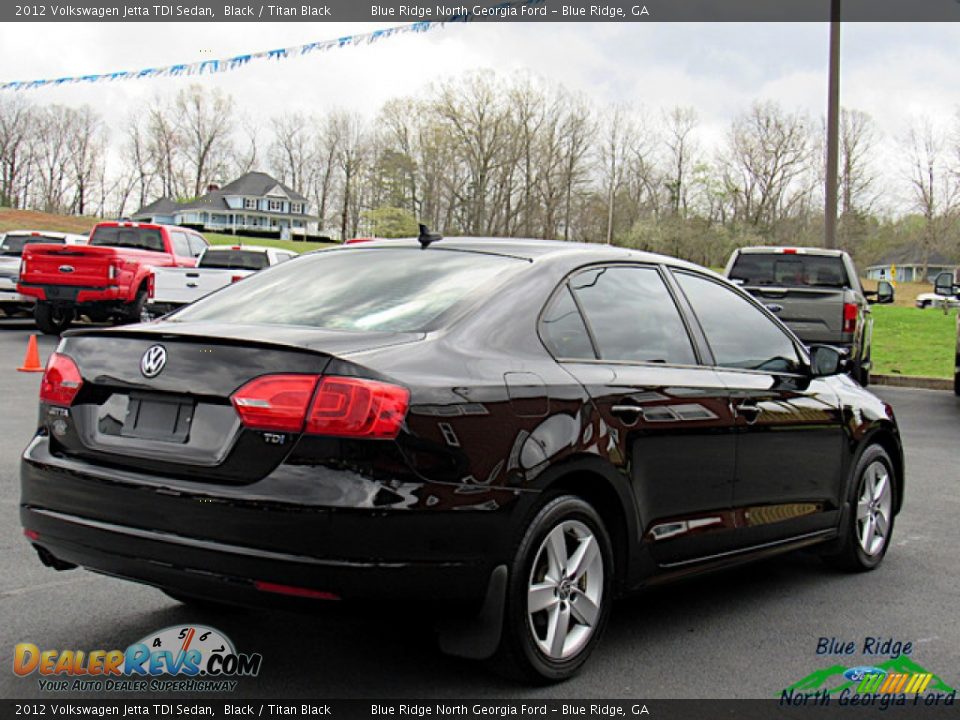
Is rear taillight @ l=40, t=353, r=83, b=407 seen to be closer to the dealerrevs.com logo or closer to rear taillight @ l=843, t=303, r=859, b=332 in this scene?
the dealerrevs.com logo

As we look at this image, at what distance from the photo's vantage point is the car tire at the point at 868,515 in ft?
19.6

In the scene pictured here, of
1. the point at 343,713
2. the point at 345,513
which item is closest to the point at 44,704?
the point at 343,713

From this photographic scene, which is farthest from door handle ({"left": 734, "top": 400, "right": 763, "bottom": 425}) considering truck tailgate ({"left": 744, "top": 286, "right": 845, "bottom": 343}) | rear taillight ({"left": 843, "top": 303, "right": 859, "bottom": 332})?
rear taillight ({"left": 843, "top": 303, "right": 859, "bottom": 332})

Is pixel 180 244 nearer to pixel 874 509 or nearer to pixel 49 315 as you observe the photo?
pixel 49 315

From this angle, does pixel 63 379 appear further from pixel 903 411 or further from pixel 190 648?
pixel 903 411

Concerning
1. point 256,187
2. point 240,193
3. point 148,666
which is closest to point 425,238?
point 148,666

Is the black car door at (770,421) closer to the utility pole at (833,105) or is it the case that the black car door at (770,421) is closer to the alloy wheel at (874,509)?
the alloy wheel at (874,509)

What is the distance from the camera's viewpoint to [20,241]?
2738cm

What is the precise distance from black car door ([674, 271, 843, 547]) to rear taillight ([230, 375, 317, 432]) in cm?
218

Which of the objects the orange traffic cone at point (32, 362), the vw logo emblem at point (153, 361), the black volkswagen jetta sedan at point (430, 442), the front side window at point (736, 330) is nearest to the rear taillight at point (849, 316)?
the front side window at point (736, 330)

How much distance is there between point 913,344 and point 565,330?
20363 millimetres

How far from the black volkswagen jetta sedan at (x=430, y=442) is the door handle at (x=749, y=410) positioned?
0.01m

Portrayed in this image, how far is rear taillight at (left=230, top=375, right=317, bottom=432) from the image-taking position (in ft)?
11.7

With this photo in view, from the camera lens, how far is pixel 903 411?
45.5 feet
